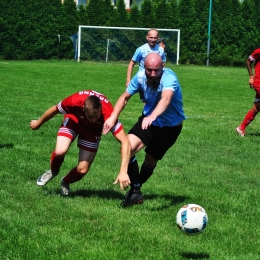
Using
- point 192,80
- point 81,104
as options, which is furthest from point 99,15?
point 81,104

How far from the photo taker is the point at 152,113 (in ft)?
20.5

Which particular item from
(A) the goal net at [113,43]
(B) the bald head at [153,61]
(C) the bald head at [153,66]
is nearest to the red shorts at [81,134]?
(C) the bald head at [153,66]

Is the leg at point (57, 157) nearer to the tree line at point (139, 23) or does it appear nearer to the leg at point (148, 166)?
the leg at point (148, 166)

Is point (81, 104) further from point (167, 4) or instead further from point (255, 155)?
point (167, 4)

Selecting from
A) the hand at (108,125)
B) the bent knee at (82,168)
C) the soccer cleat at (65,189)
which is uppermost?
the hand at (108,125)

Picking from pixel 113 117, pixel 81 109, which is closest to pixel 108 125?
pixel 113 117

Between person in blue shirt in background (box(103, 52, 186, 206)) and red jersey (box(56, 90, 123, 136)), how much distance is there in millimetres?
187

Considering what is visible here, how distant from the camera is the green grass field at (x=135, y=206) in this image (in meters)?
5.45

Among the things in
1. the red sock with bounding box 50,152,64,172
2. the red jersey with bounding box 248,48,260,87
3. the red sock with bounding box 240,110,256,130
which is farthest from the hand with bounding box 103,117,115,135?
the red jersey with bounding box 248,48,260,87

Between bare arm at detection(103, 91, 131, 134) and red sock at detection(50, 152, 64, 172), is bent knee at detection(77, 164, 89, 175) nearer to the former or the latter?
red sock at detection(50, 152, 64, 172)

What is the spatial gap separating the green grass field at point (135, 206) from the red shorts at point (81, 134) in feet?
1.95

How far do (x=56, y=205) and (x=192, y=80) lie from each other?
67.0 feet

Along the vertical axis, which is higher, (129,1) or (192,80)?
(129,1)

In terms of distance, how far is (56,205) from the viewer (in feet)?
22.2
